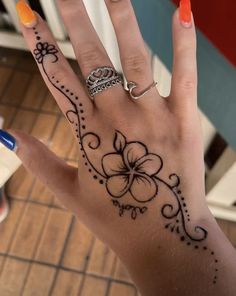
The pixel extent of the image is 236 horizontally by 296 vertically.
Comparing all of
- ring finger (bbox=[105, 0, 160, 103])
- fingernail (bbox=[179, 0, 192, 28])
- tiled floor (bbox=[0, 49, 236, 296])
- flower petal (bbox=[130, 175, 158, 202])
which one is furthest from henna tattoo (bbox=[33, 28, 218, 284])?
tiled floor (bbox=[0, 49, 236, 296])

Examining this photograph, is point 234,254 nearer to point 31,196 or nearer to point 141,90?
point 141,90

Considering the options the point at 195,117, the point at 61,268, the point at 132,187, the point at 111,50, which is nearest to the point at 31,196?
the point at 61,268

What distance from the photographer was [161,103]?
2.20ft

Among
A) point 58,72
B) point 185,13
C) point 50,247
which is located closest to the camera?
point 185,13

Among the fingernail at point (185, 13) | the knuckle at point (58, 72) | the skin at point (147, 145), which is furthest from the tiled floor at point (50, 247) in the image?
the fingernail at point (185, 13)

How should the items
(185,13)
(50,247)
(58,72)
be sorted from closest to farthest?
(185,13) → (58,72) → (50,247)

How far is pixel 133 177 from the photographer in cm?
67

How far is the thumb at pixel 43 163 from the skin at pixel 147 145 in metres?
0.01

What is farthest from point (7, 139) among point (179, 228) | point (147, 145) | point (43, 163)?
point (179, 228)

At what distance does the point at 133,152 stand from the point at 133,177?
0.05m

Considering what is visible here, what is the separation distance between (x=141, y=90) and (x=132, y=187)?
19 cm

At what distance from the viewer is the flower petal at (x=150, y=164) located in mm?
660

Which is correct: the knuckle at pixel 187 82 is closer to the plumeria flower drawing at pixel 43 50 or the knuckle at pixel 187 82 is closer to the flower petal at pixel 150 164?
the flower petal at pixel 150 164

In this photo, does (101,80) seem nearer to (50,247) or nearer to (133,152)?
(133,152)
